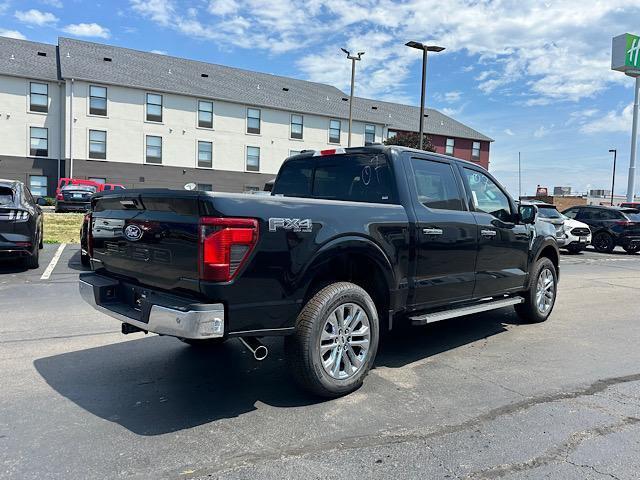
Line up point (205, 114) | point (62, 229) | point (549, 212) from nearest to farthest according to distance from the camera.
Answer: point (62, 229), point (549, 212), point (205, 114)

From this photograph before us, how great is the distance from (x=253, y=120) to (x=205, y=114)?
143 inches

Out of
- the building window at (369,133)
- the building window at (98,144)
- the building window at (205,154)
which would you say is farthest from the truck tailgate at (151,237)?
the building window at (369,133)

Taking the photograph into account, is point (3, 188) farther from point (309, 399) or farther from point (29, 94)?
point (29, 94)

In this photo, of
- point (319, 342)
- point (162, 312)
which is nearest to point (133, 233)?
point (162, 312)

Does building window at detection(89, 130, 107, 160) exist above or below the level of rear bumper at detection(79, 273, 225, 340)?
above

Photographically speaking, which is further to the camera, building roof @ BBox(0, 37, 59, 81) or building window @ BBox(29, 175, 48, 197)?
building window @ BBox(29, 175, 48, 197)

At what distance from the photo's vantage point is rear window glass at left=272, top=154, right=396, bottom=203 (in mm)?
4777

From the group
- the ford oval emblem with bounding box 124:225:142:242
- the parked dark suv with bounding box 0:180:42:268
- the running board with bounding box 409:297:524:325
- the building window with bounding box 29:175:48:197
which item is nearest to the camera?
the ford oval emblem with bounding box 124:225:142:242

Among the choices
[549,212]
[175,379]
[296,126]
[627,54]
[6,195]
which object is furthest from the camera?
[296,126]

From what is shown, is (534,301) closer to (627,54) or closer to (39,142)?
(39,142)

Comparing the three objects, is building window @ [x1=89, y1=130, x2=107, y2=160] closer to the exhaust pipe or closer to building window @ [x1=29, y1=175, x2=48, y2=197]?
building window @ [x1=29, y1=175, x2=48, y2=197]

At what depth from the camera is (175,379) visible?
4324 millimetres

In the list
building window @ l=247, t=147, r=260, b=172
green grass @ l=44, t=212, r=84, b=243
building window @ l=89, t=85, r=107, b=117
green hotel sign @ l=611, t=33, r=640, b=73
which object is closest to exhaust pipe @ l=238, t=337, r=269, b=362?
green grass @ l=44, t=212, r=84, b=243

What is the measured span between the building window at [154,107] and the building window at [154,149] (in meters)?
1.24
